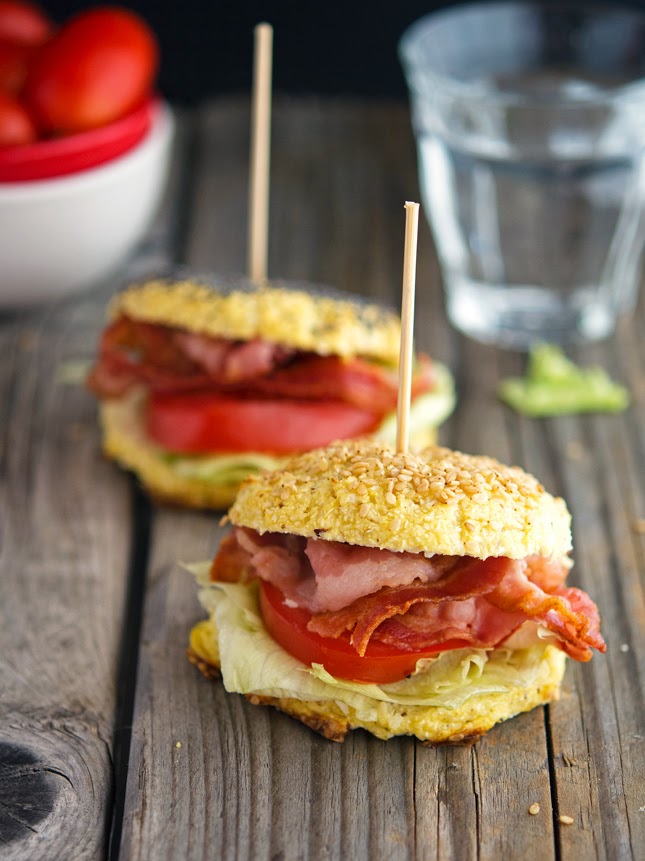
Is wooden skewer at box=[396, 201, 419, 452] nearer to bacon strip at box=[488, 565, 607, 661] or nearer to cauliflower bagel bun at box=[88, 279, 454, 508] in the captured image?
bacon strip at box=[488, 565, 607, 661]

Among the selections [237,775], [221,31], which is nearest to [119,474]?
[237,775]

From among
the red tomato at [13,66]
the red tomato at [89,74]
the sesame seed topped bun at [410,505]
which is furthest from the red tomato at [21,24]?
the sesame seed topped bun at [410,505]

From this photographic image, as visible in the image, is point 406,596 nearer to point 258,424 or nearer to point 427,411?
point 258,424

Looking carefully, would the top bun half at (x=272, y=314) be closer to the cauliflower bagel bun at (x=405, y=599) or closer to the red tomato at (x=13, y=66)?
the cauliflower bagel bun at (x=405, y=599)

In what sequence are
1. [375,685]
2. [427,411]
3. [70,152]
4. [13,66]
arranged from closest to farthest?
1. [375,685]
2. [427,411]
3. [70,152]
4. [13,66]

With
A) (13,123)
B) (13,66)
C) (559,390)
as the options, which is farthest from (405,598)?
(13,66)

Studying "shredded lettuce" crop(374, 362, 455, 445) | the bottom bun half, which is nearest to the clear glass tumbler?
"shredded lettuce" crop(374, 362, 455, 445)
